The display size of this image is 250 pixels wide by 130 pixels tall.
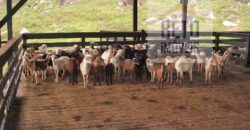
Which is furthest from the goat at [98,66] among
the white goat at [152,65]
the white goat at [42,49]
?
the white goat at [42,49]

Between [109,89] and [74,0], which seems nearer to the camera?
[109,89]

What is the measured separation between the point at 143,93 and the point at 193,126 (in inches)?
81.2

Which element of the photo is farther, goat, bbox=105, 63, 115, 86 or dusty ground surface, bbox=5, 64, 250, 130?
goat, bbox=105, 63, 115, 86

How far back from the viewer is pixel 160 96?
668 centimetres

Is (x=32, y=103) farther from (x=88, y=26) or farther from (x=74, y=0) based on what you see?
(x=74, y=0)

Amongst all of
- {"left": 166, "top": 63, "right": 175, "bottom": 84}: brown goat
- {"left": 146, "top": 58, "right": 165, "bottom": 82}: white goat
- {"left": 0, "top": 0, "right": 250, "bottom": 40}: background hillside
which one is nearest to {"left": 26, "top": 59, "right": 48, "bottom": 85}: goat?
{"left": 146, "top": 58, "right": 165, "bottom": 82}: white goat

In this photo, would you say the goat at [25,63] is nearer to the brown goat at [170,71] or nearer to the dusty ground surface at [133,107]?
the dusty ground surface at [133,107]

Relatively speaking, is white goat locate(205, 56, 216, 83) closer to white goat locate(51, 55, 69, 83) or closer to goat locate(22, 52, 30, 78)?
white goat locate(51, 55, 69, 83)

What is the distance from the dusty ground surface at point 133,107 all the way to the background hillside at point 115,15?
18.6 m

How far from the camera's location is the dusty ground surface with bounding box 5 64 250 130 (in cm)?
507

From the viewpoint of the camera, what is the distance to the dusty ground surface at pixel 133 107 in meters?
5.07

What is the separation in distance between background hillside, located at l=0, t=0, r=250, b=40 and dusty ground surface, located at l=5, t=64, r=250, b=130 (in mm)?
18606

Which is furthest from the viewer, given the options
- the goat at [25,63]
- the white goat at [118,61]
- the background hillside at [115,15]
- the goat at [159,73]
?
the background hillside at [115,15]

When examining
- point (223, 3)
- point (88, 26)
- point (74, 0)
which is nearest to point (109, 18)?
point (88, 26)
